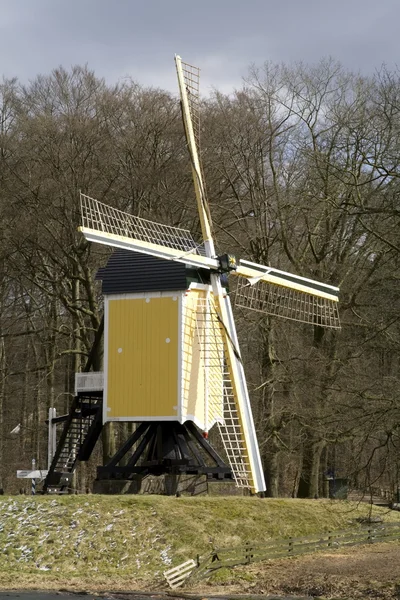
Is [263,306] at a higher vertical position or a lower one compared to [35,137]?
lower

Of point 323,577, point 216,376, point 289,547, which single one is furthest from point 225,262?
point 323,577

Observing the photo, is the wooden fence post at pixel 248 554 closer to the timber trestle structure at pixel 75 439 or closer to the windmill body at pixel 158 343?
the windmill body at pixel 158 343

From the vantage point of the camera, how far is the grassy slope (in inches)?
780

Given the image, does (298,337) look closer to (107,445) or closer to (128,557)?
(107,445)

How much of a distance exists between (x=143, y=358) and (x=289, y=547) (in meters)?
6.18

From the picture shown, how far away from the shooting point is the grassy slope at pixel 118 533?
19.8 meters

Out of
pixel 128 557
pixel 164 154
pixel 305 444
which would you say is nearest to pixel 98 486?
pixel 128 557

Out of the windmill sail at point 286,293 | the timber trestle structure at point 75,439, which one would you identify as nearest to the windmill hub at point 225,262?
the windmill sail at point 286,293

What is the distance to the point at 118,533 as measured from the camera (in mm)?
21156

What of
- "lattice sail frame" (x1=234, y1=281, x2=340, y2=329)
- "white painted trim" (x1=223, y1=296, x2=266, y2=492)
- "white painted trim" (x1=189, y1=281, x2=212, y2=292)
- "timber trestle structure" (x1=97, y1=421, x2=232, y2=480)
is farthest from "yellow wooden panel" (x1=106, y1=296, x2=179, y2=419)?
"lattice sail frame" (x1=234, y1=281, x2=340, y2=329)

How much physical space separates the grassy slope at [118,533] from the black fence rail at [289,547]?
0.72 metres

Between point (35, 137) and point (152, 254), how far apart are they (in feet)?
27.4

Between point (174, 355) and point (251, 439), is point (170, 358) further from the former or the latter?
point (251, 439)

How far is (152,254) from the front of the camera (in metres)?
25.1
